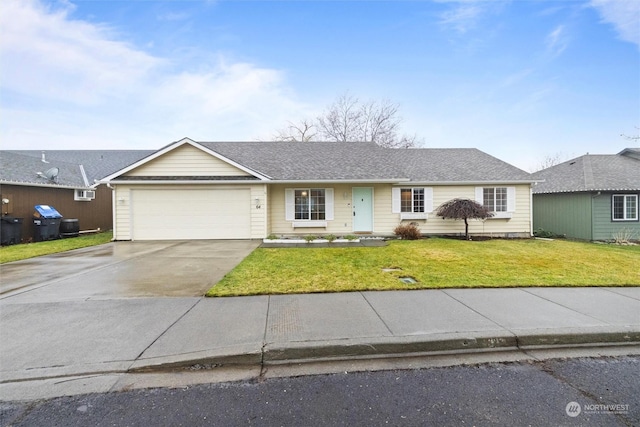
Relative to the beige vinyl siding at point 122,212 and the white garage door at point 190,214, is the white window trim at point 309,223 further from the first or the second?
the beige vinyl siding at point 122,212

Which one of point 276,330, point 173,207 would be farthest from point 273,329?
point 173,207

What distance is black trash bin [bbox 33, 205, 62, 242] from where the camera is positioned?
12930mm

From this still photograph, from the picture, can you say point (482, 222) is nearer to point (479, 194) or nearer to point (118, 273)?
point (479, 194)

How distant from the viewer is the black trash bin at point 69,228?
46.1 ft

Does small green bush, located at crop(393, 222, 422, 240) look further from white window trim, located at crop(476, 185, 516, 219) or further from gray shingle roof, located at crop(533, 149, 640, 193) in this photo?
gray shingle roof, located at crop(533, 149, 640, 193)

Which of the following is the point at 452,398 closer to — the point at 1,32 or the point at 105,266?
the point at 105,266

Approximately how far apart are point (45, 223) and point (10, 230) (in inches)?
47.4

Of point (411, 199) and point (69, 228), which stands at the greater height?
point (411, 199)

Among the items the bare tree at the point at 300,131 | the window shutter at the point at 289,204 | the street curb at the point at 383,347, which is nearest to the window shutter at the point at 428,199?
the window shutter at the point at 289,204

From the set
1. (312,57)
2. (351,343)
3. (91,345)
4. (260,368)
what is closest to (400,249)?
(351,343)

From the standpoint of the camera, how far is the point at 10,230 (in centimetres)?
1194

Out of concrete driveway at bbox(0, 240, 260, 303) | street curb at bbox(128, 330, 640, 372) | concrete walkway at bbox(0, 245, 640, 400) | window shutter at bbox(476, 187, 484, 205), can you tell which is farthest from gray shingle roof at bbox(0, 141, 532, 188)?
street curb at bbox(128, 330, 640, 372)

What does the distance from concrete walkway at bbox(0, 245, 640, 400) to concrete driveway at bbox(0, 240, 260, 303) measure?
20 centimetres

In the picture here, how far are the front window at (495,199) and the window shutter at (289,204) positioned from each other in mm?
9266
